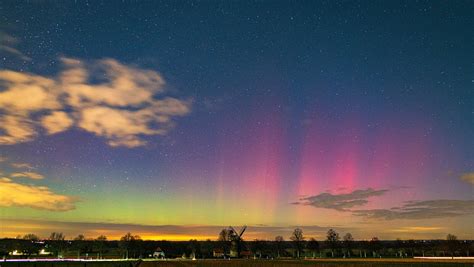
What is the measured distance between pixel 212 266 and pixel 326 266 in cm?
1937

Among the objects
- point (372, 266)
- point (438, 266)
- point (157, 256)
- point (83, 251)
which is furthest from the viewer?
point (83, 251)

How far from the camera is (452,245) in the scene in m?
185

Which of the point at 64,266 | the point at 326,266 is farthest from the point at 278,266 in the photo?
the point at 64,266

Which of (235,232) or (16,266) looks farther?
(235,232)

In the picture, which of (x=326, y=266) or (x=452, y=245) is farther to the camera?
(x=452, y=245)

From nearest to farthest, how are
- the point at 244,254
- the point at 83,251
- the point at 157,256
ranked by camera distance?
the point at 157,256, the point at 244,254, the point at 83,251

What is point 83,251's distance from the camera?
195 meters

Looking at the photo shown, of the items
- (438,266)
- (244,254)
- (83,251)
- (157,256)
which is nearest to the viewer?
(438,266)

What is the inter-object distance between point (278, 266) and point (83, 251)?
13926 centimetres

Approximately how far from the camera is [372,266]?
76188 millimetres

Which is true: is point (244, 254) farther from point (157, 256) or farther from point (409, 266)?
point (409, 266)

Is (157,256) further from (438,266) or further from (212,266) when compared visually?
(438,266)

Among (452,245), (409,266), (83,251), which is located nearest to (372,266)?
(409,266)

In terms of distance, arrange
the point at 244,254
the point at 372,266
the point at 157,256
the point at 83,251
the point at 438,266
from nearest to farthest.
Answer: the point at 438,266
the point at 372,266
the point at 157,256
the point at 244,254
the point at 83,251
